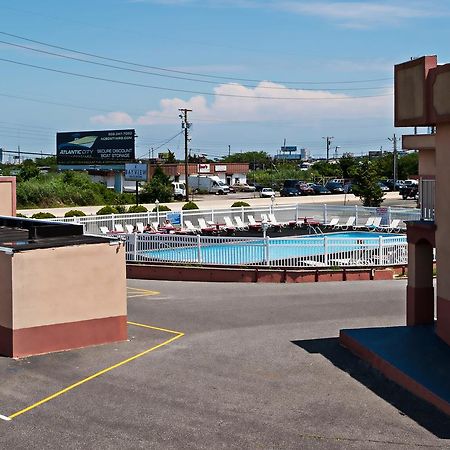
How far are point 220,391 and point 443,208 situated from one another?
5504mm

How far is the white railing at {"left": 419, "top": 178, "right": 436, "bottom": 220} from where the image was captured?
15969 millimetres

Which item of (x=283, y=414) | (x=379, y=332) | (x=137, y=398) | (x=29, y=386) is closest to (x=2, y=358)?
(x=29, y=386)

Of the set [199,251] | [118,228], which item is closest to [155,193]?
[118,228]

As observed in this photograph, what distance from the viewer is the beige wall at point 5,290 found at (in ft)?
50.5

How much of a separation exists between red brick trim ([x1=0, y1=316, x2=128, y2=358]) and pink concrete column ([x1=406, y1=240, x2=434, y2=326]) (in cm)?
642

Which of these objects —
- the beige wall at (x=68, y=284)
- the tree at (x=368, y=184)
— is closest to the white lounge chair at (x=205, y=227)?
the tree at (x=368, y=184)

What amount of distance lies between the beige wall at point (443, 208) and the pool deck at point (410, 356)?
1.12 m

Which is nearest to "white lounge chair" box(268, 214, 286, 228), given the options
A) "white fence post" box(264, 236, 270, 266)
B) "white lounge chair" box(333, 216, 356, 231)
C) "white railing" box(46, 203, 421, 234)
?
"white railing" box(46, 203, 421, 234)

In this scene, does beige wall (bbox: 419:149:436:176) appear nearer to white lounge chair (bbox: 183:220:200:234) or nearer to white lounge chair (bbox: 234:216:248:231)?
white lounge chair (bbox: 183:220:200:234)

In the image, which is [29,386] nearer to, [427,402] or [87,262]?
[87,262]

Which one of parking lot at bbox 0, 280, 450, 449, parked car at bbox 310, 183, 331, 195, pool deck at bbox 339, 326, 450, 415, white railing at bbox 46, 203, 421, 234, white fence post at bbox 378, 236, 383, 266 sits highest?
parked car at bbox 310, 183, 331, 195

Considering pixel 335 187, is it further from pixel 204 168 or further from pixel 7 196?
pixel 7 196

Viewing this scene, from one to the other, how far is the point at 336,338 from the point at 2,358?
721 centimetres

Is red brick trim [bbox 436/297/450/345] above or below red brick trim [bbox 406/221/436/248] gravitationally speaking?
below
